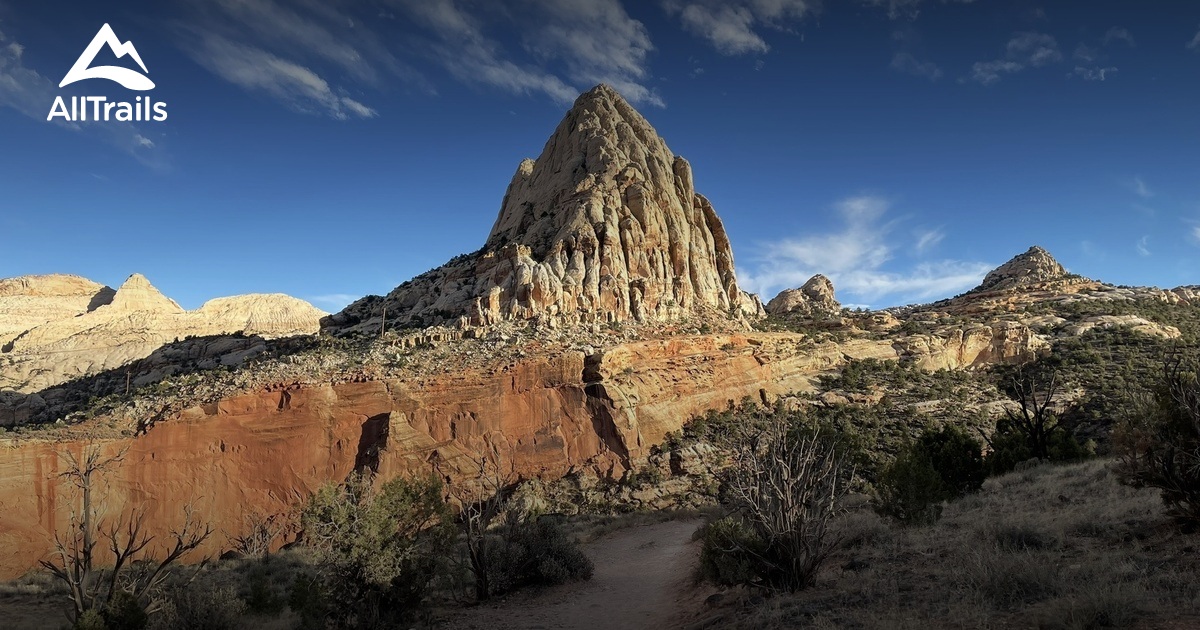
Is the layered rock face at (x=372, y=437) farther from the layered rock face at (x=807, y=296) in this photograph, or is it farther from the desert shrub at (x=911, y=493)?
the layered rock face at (x=807, y=296)

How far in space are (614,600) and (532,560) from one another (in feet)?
9.32

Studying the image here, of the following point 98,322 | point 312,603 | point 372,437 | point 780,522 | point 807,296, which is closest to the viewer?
point 780,522

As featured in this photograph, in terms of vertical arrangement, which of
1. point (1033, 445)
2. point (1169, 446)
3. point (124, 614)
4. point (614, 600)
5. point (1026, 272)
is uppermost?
point (1026, 272)

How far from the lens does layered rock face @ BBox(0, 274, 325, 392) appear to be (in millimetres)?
70688

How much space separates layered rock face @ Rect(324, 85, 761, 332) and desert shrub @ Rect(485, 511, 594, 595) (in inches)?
777

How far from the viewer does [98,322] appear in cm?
8894

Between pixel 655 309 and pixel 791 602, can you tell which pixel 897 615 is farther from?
pixel 655 309

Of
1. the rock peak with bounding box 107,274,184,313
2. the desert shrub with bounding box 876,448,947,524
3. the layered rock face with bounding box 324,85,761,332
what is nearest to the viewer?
the desert shrub with bounding box 876,448,947,524

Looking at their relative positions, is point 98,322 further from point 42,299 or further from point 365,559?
point 365,559

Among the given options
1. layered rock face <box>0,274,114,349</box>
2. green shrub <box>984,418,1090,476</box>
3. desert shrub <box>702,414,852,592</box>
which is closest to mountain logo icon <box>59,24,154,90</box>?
desert shrub <box>702,414,852,592</box>

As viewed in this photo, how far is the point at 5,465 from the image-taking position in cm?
2595

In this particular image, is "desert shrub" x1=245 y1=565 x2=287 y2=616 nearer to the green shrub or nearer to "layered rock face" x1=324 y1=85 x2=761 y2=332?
"layered rock face" x1=324 y1=85 x2=761 y2=332

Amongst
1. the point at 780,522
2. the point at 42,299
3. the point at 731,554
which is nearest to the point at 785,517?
the point at 780,522

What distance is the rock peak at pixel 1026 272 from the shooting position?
70.1m
